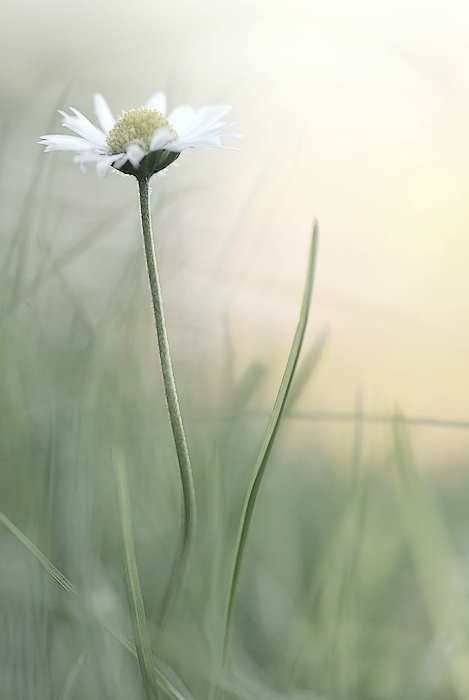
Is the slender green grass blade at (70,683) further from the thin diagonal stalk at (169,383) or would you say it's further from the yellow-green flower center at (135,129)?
the yellow-green flower center at (135,129)

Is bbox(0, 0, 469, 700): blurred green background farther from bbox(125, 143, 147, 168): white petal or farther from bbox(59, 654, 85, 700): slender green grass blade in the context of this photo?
bbox(125, 143, 147, 168): white petal

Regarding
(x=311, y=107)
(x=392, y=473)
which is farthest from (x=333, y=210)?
(x=392, y=473)

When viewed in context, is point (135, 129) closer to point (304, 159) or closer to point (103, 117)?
point (103, 117)

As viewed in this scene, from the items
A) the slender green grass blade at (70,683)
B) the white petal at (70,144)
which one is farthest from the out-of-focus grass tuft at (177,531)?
the white petal at (70,144)

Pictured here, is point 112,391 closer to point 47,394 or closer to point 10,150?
point 47,394

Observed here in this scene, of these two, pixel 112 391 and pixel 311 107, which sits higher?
pixel 311 107

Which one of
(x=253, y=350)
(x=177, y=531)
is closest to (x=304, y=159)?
(x=253, y=350)

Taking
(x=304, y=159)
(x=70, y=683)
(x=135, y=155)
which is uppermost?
(x=304, y=159)

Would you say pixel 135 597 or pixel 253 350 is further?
pixel 253 350
